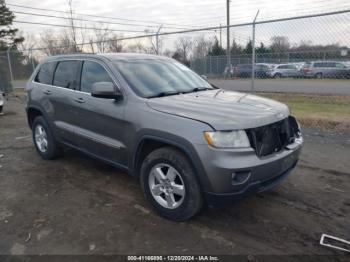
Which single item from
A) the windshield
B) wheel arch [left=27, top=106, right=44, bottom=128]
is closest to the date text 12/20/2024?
the windshield

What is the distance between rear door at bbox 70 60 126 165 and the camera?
402cm

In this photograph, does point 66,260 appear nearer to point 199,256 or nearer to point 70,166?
point 199,256

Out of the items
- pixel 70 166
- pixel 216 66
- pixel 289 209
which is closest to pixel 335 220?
pixel 289 209

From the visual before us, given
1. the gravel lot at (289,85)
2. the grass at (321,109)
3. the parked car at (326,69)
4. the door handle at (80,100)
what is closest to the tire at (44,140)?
the door handle at (80,100)

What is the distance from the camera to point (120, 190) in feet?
14.7

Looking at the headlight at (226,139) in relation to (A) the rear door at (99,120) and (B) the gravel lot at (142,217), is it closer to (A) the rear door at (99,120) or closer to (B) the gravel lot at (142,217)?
(B) the gravel lot at (142,217)

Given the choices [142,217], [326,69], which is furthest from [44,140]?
[326,69]

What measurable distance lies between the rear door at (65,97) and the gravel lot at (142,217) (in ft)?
2.26

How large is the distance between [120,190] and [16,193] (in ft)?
4.60

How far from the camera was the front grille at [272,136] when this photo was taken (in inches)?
129

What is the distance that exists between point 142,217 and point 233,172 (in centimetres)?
125

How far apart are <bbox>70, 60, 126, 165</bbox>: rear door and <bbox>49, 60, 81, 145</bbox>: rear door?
173mm

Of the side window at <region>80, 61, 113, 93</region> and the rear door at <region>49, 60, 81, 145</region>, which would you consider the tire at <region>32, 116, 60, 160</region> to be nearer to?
the rear door at <region>49, 60, 81, 145</region>

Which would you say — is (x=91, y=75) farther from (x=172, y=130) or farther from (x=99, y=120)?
(x=172, y=130)
